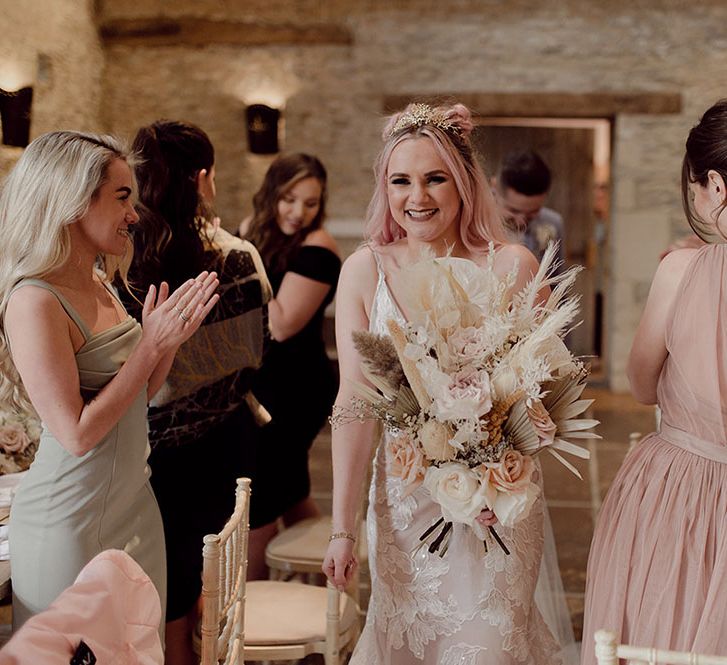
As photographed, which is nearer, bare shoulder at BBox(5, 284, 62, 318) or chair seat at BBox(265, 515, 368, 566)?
bare shoulder at BBox(5, 284, 62, 318)

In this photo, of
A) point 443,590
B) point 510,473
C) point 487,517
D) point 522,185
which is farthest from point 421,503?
point 522,185

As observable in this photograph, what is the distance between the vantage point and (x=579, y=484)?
661 cm

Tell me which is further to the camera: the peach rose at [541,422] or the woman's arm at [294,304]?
the woman's arm at [294,304]

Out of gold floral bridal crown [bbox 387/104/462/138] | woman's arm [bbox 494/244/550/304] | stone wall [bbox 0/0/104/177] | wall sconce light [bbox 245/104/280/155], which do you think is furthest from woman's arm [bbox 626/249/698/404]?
wall sconce light [bbox 245/104/280/155]

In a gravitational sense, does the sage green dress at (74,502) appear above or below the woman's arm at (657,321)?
below

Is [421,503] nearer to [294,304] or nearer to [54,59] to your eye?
[294,304]

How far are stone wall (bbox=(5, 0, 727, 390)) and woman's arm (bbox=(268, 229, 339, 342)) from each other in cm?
575

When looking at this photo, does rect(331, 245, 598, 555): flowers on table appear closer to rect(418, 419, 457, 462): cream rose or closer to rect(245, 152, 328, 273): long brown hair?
rect(418, 419, 457, 462): cream rose

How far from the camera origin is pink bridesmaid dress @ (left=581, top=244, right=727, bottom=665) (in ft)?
6.98

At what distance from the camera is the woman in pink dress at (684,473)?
2.13 meters

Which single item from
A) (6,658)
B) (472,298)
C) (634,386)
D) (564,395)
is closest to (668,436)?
(634,386)

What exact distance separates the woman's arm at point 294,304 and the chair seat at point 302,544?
2.60ft

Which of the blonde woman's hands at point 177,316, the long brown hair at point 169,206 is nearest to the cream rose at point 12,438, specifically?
the long brown hair at point 169,206

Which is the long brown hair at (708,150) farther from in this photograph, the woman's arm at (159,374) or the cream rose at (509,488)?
the woman's arm at (159,374)
